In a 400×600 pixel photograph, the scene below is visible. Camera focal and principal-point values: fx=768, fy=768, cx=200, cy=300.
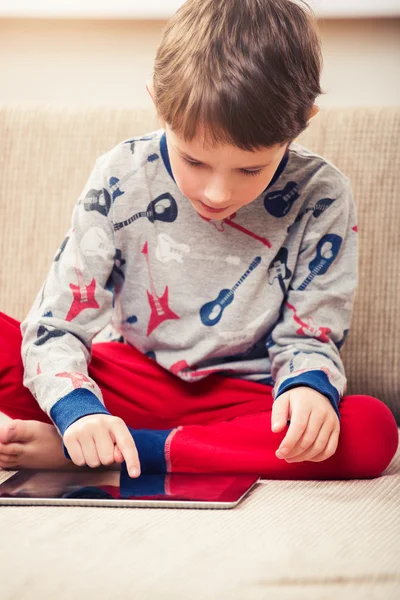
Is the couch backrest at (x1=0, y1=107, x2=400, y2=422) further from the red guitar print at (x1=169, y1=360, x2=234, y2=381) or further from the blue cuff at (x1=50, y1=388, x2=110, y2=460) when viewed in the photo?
the blue cuff at (x1=50, y1=388, x2=110, y2=460)

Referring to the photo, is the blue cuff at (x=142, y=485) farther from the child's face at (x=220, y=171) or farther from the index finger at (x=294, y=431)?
the child's face at (x=220, y=171)

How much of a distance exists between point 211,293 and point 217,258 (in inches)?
1.7

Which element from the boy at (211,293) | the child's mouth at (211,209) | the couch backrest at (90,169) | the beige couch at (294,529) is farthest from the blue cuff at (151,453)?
the couch backrest at (90,169)

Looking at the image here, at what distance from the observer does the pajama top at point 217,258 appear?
0.93 meters

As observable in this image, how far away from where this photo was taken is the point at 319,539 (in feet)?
1.84

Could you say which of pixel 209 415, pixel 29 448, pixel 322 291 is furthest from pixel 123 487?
pixel 322 291

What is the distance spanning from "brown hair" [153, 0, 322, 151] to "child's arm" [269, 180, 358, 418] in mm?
197

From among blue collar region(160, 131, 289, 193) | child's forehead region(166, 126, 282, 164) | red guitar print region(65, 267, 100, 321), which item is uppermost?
child's forehead region(166, 126, 282, 164)

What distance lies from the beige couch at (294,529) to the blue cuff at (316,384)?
91 mm

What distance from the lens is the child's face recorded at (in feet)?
2.37

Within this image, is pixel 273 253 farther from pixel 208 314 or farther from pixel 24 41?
pixel 24 41

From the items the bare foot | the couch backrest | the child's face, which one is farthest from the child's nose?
the couch backrest

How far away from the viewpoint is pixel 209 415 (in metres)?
0.95

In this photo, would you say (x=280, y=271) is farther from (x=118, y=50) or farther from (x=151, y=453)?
(x=118, y=50)
